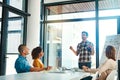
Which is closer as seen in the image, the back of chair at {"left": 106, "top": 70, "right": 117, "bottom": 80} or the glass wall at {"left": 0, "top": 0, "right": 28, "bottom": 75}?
the back of chair at {"left": 106, "top": 70, "right": 117, "bottom": 80}

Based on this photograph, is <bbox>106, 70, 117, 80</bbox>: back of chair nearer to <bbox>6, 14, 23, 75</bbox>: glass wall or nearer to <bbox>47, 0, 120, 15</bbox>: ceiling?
<bbox>6, 14, 23, 75</bbox>: glass wall

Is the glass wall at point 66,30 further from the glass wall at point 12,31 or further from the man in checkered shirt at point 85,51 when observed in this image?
the glass wall at point 12,31

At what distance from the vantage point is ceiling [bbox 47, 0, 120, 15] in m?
5.65

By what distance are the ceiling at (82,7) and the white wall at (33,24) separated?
0.65 meters

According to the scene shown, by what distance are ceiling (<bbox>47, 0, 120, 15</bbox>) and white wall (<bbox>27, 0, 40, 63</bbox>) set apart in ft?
2.13

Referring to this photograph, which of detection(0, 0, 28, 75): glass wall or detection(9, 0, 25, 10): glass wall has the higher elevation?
detection(9, 0, 25, 10): glass wall

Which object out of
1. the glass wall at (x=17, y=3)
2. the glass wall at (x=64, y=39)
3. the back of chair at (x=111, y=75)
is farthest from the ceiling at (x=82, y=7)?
the back of chair at (x=111, y=75)

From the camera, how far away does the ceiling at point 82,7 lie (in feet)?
18.5

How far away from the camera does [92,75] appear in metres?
3.07

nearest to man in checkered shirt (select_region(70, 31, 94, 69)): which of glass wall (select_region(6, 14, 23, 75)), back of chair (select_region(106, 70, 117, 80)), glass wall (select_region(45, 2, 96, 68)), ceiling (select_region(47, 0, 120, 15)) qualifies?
glass wall (select_region(45, 2, 96, 68))

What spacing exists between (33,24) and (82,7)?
1.60 m

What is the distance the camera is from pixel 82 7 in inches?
237

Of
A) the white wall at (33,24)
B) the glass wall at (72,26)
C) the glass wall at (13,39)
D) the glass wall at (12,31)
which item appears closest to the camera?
the glass wall at (12,31)

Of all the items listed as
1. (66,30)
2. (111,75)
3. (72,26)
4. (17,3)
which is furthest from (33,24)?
(111,75)
